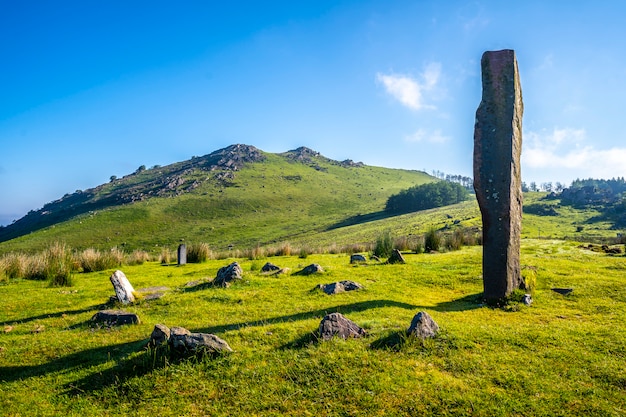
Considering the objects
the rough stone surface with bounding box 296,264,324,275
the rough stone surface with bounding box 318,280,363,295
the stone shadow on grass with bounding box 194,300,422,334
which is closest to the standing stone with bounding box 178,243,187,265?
the rough stone surface with bounding box 296,264,324,275

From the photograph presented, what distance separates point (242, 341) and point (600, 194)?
312ft

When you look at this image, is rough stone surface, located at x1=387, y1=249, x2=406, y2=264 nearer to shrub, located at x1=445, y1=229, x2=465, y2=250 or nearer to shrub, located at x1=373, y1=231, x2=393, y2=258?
shrub, located at x1=373, y1=231, x2=393, y2=258

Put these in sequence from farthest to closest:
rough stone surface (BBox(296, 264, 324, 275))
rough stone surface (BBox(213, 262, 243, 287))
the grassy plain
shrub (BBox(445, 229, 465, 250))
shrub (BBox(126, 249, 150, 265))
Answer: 1. shrub (BBox(126, 249, 150, 265))
2. shrub (BBox(445, 229, 465, 250))
3. rough stone surface (BBox(296, 264, 324, 275))
4. rough stone surface (BBox(213, 262, 243, 287))
5. the grassy plain

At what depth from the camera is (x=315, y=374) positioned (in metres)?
5.16

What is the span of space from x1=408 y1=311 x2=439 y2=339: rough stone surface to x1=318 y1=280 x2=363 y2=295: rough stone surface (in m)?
3.81

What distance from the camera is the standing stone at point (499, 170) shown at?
28.9ft

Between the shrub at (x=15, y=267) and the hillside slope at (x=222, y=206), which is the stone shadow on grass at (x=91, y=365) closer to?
the shrub at (x=15, y=267)

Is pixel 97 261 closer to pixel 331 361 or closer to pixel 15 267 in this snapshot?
pixel 15 267

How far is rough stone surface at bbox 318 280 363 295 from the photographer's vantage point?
9906 mm

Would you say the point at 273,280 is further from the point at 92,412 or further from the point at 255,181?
the point at 255,181

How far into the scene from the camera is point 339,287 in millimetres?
10102

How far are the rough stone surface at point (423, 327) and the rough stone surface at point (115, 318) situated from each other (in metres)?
5.90

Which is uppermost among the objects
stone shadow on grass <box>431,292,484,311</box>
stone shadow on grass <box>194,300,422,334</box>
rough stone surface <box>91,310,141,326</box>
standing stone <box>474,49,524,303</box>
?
standing stone <box>474,49,524,303</box>

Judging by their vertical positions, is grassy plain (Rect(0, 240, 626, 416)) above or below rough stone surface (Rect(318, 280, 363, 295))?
below
